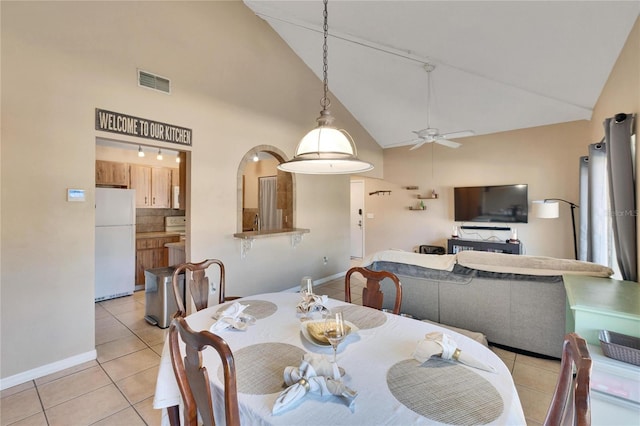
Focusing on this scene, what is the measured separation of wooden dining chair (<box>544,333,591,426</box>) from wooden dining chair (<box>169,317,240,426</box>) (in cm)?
95

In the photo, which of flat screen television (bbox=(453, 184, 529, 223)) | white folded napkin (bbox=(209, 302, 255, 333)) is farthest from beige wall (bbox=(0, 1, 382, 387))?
flat screen television (bbox=(453, 184, 529, 223))

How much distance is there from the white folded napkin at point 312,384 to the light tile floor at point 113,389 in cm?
154

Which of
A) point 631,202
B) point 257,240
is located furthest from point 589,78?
point 257,240

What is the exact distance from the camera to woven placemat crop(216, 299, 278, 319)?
1.85 m

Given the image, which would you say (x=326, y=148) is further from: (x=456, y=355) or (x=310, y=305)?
(x=456, y=355)

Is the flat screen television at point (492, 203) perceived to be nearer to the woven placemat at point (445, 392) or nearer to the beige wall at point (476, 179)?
the beige wall at point (476, 179)

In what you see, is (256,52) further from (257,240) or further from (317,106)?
(257,240)

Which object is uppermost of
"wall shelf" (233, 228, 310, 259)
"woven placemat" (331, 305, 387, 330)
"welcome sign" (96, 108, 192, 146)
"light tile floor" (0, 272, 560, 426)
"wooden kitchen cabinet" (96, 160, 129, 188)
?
"welcome sign" (96, 108, 192, 146)

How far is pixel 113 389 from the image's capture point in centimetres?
230

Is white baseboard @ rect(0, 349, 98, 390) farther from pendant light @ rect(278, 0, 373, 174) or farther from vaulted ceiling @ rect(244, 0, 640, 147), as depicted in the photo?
vaulted ceiling @ rect(244, 0, 640, 147)

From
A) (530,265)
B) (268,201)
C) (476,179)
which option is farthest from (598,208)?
(268,201)

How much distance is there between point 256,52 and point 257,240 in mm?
2753

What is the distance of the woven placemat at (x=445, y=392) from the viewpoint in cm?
95

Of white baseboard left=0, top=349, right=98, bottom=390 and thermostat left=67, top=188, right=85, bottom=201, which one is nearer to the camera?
white baseboard left=0, top=349, right=98, bottom=390
